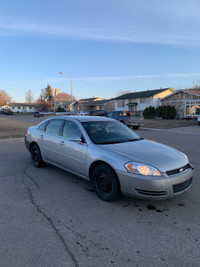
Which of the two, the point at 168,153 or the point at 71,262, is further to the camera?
the point at 168,153

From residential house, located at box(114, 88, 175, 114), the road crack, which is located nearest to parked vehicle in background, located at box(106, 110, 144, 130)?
the road crack

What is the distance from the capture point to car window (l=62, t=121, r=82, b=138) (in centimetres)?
445

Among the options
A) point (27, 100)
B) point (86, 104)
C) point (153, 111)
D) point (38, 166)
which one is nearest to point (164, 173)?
point (38, 166)

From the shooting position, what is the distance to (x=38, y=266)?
83.9 inches

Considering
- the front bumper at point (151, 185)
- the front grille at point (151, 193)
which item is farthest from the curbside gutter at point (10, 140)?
the front grille at point (151, 193)

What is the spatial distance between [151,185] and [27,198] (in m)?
2.32

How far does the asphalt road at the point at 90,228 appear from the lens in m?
2.26

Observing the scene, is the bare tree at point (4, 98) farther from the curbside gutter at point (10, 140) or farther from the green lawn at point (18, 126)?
the curbside gutter at point (10, 140)

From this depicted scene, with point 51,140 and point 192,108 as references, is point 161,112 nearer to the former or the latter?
point 192,108

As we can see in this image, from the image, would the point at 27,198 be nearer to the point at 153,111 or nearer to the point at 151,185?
the point at 151,185

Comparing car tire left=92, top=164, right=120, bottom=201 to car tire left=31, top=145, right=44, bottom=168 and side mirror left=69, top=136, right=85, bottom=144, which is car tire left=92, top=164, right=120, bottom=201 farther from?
car tire left=31, top=145, right=44, bottom=168

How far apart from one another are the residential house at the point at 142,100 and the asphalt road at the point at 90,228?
1449 inches

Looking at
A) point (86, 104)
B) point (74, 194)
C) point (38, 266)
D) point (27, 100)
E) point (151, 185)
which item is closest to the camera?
point (38, 266)

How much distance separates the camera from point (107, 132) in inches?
178
